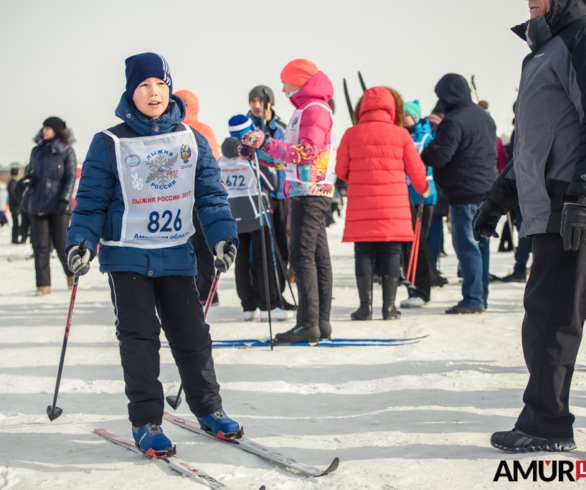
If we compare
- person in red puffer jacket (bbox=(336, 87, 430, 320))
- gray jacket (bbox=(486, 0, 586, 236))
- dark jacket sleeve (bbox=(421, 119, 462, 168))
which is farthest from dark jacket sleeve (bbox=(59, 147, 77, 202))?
gray jacket (bbox=(486, 0, 586, 236))

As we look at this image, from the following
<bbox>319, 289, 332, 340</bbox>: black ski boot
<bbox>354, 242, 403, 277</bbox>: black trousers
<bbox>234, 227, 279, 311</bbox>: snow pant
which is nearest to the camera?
<bbox>319, 289, 332, 340</bbox>: black ski boot

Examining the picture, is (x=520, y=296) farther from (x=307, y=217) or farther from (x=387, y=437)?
(x=387, y=437)

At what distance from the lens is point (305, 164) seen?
4.92 metres

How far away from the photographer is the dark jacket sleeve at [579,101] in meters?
2.40

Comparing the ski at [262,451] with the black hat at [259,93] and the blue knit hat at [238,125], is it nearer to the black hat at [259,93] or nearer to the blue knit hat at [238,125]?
the blue knit hat at [238,125]

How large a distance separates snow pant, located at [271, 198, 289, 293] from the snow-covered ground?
76 cm

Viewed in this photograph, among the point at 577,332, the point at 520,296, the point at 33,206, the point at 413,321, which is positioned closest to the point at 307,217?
the point at 413,321

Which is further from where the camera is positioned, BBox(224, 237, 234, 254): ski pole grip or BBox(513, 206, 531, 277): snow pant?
BBox(513, 206, 531, 277): snow pant

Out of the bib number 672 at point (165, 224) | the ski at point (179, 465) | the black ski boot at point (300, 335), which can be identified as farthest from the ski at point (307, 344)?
the bib number 672 at point (165, 224)

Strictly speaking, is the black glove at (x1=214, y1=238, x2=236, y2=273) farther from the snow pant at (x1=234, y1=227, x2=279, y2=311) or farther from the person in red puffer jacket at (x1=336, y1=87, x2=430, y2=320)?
the snow pant at (x1=234, y1=227, x2=279, y2=311)

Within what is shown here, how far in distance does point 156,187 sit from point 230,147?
325cm

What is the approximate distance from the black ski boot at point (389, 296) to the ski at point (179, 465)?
343 cm

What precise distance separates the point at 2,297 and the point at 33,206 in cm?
124

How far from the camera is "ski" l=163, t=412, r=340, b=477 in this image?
245 centimetres
